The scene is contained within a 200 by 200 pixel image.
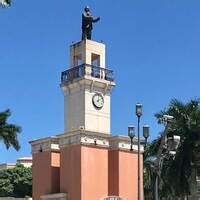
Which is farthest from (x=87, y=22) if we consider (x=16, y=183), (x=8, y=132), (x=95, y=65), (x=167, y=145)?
(x=16, y=183)

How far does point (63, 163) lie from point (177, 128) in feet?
29.3

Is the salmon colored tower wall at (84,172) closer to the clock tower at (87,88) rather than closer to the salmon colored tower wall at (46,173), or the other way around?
the salmon colored tower wall at (46,173)

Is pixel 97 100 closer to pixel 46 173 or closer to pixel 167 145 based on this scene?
pixel 46 173

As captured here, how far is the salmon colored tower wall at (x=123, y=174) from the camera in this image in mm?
40344

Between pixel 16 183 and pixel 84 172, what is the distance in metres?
41.2

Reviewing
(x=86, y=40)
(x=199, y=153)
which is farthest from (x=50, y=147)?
(x=199, y=153)

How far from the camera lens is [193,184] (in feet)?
146

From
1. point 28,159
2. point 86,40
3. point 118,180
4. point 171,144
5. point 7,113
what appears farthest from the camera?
point 28,159

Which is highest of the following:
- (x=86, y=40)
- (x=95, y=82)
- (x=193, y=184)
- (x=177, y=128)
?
(x=86, y=40)

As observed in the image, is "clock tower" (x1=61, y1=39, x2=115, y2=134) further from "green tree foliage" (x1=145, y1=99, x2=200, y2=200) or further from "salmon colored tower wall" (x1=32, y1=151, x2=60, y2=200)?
"green tree foliage" (x1=145, y1=99, x2=200, y2=200)

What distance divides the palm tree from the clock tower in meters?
11.0

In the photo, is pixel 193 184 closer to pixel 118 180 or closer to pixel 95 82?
pixel 118 180

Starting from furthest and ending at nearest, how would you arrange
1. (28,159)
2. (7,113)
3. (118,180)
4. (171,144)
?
(28,159) < (7,113) < (118,180) < (171,144)

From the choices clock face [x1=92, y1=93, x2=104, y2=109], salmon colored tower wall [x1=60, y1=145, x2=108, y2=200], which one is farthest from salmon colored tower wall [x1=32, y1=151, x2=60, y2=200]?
clock face [x1=92, y1=93, x2=104, y2=109]
